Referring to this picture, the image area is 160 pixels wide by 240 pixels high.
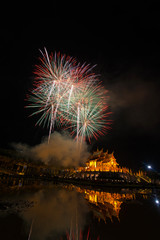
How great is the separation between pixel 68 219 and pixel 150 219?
4.69 m

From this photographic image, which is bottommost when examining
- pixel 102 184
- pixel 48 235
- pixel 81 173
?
pixel 48 235

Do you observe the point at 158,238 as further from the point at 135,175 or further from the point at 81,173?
the point at 81,173

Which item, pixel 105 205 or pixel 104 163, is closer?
pixel 105 205

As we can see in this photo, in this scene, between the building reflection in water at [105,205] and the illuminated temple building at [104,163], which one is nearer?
the building reflection in water at [105,205]

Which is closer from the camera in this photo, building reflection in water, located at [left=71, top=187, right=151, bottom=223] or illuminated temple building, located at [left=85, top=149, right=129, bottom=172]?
building reflection in water, located at [left=71, top=187, right=151, bottom=223]

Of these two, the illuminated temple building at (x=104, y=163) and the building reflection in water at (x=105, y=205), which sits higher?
the illuminated temple building at (x=104, y=163)

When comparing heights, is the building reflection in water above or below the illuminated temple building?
below

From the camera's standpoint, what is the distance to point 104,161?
43.5 metres

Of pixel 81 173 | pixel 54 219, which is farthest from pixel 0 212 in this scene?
pixel 81 173

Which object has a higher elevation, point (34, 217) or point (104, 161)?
point (104, 161)

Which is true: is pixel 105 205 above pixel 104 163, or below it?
below

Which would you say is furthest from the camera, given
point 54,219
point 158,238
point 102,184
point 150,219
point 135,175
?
point 135,175

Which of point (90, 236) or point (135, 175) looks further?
point (135, 175)

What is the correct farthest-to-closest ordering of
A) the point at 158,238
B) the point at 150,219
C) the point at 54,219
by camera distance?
the point at 150,219
the point at 54,219
the point at 158,238
